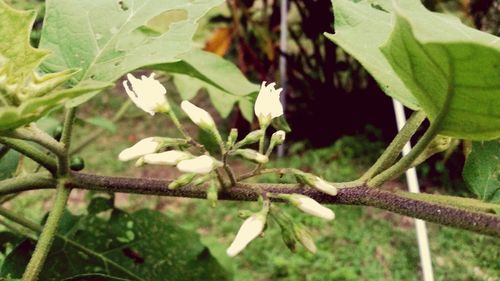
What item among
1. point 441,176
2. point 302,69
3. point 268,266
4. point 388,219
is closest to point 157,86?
point 268,266

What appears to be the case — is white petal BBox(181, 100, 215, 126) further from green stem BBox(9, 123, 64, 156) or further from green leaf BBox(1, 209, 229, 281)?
green leaf BBox(1, 209, 229, 281)

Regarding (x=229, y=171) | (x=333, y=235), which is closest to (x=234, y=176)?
(x=229, y=171)

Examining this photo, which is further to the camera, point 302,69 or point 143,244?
point 302,69

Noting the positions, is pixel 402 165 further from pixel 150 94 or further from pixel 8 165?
pixel 8 165

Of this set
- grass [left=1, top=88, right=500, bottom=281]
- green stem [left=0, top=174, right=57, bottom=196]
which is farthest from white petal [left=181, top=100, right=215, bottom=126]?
grass [left=1, top=88, right=500, bottom=281]

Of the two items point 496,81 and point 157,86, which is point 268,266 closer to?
point 157,86

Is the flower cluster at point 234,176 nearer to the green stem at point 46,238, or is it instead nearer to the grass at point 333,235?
the green stem at point 46,238
